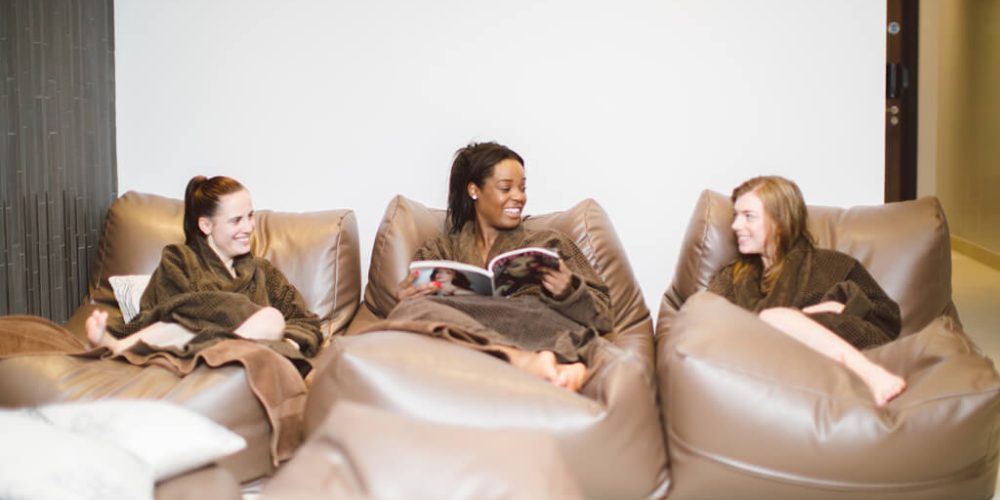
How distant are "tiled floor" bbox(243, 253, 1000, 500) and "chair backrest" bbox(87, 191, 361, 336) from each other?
280 centimetres

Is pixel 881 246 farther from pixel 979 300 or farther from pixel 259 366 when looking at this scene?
pixel 979 300

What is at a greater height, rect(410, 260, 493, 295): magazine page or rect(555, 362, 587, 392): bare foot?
rect(410, 260, 493, 295): magazine page

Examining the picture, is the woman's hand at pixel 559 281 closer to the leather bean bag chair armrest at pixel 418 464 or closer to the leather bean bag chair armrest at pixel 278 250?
the leather bean bag chair armrest at pixel 278 250

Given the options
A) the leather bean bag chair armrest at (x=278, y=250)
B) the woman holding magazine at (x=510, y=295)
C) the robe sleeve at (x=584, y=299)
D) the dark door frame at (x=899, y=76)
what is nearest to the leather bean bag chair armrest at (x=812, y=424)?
the woman holding magazine at (x=510, y=295)

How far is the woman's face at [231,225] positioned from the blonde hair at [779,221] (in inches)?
60.0

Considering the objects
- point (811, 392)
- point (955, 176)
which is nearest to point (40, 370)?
point (811, 392)

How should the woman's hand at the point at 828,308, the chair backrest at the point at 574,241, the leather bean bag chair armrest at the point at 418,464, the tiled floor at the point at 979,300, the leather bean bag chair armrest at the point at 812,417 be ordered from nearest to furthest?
the leather bean bag chair armrest at the point at 418,464 → the leather bean bag chair armrest at the point at 812,417 → the woman's hand at the point at 828,308 → the chair backrest at the point at 574,241 → the tiled floor at the point at 979,300

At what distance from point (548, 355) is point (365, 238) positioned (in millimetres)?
1426

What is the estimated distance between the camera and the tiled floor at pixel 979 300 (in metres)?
5.15

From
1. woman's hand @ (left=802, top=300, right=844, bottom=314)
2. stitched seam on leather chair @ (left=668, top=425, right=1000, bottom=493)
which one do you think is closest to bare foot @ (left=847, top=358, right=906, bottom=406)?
stitched seam on leather chair @ (left=668, top=425, right=1000, bottom=493)

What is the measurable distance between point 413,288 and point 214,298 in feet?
1.95

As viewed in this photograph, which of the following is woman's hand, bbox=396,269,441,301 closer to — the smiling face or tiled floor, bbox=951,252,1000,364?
the smiling face

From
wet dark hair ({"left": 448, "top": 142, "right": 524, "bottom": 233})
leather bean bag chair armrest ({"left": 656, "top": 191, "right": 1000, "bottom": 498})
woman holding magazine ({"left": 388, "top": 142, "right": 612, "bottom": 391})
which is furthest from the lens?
wet dark hair ({"left": 448, "top": 142, "right": 524, "bottom": 233})

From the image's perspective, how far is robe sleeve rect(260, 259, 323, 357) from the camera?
332 cm
